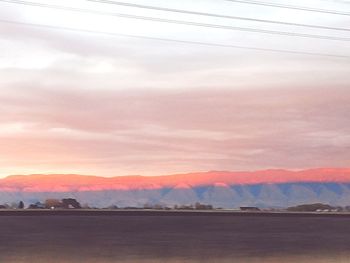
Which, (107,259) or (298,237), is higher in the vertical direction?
Answer: (298,237)

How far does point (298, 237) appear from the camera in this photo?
231 ft

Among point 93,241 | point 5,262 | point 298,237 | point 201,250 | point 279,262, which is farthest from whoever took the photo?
point 298,237

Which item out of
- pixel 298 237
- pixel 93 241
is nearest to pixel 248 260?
pixel 93 241

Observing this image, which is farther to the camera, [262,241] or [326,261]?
[262,241]

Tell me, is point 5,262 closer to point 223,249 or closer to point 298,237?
point 223,249

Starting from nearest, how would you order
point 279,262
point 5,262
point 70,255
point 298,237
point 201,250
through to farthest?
point 5,262
point 279,262
point 70,255
point 201,250
point 298,237

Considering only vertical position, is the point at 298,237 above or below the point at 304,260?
above

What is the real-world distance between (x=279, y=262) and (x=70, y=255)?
37.3 feet

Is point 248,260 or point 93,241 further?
point 93,241

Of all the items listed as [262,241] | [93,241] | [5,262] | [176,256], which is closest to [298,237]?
[262,241]

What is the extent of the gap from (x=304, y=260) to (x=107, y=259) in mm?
10192

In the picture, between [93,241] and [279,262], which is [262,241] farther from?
[279,262]

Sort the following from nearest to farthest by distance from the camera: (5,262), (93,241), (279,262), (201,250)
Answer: (5,262)
(279,262)
(201,250)
(93,241)

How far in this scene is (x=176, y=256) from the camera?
4456cm
